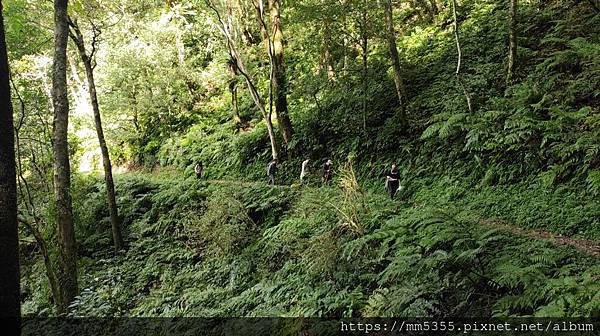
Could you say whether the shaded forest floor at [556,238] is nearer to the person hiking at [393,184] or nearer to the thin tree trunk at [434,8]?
the person hiking at [393,184]

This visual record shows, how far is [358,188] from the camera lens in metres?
10.0

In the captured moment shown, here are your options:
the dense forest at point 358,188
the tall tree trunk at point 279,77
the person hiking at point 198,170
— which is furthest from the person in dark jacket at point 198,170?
the tall tree trunk at point 279,77

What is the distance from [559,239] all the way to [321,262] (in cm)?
436

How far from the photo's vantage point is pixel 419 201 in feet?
36.4

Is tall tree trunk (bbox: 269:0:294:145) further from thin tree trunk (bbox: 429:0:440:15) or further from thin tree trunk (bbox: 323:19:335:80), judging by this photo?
thin tree trunk (bbox: 429:0:440:15)

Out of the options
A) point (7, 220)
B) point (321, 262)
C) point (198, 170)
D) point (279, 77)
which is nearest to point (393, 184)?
point (321, 262)

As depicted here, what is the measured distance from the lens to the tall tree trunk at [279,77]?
16203 millimetres

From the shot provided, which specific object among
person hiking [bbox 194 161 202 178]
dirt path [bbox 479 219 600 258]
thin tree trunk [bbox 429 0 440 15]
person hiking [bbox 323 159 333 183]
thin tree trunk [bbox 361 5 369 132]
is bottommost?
dirt path [bbox 479 219 600 258]

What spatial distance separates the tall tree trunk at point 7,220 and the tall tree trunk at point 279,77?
1246 centimetres

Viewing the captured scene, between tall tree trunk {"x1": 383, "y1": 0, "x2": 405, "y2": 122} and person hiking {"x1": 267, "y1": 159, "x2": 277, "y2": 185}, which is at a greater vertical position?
tall tree trunk {"x1": 383, "y1": 0, "x2": 405, "y2": 122}

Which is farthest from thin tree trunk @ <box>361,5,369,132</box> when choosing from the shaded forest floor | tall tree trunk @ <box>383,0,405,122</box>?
the shaded forest floor

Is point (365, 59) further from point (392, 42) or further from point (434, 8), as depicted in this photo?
point (434, 8)

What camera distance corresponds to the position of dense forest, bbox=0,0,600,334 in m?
6.14

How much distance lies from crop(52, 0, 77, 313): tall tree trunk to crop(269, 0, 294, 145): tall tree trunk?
319 inches
